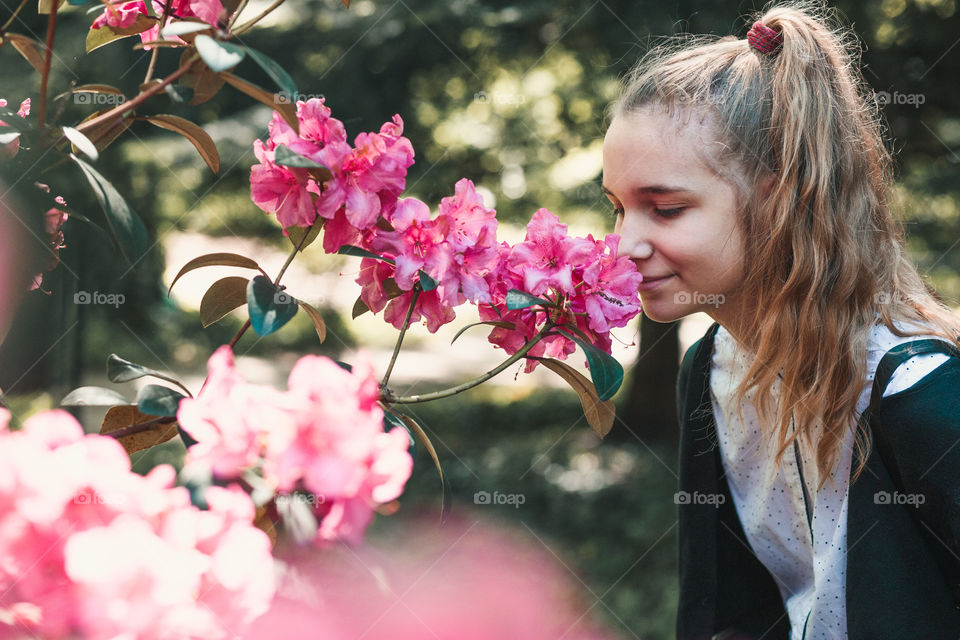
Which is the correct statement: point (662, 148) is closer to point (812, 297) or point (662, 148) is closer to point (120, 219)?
point (812, 297)

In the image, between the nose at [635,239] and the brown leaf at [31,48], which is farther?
the nose at [635,239]

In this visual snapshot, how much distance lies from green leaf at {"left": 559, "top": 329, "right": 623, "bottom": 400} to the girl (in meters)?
0.30

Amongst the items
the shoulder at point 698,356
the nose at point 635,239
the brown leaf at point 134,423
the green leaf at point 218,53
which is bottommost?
the shoulder at point 698,356

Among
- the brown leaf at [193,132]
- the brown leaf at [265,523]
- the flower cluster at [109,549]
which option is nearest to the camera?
the flower cluster at [109,549]

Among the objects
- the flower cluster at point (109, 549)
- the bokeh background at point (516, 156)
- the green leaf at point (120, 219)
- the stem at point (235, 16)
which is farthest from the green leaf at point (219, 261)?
the bokeh background at point (516, 156)

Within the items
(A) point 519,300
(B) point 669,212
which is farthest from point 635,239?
(A) point 519,300

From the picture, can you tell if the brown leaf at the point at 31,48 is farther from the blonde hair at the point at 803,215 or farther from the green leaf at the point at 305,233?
the blonde hair at the point at 803,215

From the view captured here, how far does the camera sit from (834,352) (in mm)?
1266

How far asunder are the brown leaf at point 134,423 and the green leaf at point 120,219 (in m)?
0.17

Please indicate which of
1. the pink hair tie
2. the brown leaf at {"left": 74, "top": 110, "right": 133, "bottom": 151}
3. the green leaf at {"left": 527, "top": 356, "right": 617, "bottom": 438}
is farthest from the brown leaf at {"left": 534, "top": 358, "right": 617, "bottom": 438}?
the pink hair tie

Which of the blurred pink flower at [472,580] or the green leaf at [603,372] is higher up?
the green leaf at [603,372]

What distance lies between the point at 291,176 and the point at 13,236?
0.94 feet

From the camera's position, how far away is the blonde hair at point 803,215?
1.28m

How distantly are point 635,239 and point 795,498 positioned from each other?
0.59m
